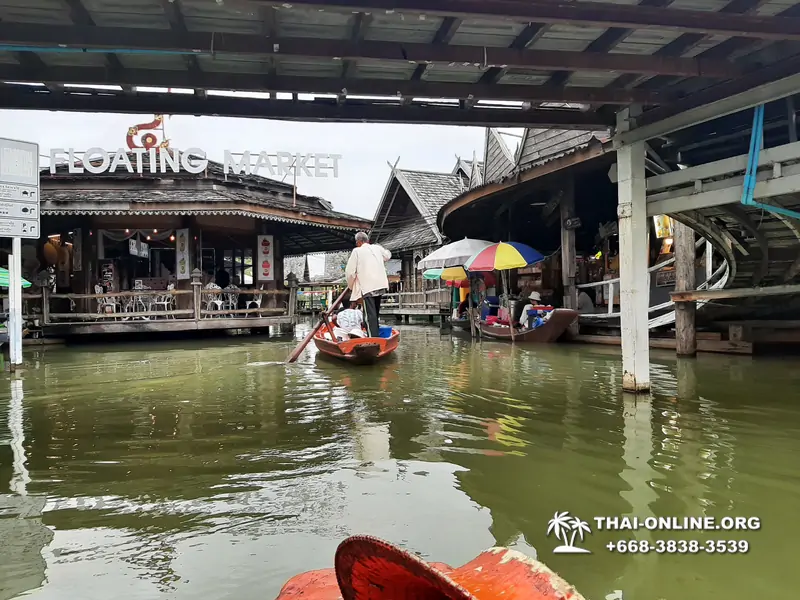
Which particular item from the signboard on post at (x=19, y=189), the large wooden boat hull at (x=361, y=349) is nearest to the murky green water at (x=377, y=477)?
the large wooden boat hull at (x=361, y=349)

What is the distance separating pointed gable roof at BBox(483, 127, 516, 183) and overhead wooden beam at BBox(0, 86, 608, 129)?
8970 millimetres

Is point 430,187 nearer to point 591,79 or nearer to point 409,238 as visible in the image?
point 409,238

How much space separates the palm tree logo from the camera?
2510mm

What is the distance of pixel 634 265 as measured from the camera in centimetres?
590

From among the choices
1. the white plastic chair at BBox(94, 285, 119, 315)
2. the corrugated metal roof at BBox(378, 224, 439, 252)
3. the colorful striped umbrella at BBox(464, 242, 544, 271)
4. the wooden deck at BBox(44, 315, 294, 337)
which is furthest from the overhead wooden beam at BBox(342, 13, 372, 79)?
the corrugated metal roof at BBox(378, 224, 439, 252)

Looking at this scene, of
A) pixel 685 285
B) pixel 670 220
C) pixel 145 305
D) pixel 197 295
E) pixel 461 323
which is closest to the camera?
pixel 685 285

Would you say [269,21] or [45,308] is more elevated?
[269,21]

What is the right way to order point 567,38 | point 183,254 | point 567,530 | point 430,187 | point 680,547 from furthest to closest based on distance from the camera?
point 430,187 → point 183,254 → point 567,38 → point 567,530 → point 680,547

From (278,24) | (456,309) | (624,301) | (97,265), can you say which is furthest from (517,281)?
(278,24)

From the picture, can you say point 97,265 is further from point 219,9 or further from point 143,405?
point 219,9

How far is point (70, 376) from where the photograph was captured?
823 cm

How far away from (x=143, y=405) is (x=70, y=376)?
3126mm

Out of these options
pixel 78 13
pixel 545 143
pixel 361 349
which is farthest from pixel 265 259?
pixel 78 13

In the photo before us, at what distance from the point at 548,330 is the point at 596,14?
9150mm
